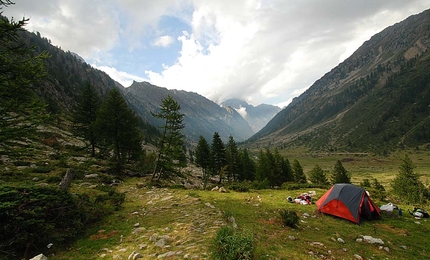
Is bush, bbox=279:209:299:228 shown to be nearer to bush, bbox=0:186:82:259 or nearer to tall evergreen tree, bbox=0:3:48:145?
bush, bbox=0:186:82:259

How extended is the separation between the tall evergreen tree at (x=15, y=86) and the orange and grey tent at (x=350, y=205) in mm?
21107

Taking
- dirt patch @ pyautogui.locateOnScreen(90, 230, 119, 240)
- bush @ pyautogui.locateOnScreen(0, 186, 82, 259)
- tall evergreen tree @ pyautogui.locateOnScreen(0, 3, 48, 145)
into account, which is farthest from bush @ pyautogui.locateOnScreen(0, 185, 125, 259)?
tall evergreen tree @ pyautogui.locateOnScreen(0, 3, 48, 145)

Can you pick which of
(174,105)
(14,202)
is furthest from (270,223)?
Answer: (174,105)

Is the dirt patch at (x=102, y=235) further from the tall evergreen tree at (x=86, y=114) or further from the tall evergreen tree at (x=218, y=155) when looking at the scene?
the tall evergreen tree at (x=218, y=155)

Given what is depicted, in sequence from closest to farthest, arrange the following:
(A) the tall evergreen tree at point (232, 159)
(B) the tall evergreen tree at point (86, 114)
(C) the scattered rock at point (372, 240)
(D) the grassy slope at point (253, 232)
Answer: (D) the grassy slope at point (253, 232) < (C) the scattered rock at point (372, 240) < (B) the tall evergreen tree at point (86, 114) < (A) the tall evergreen tree at point (232, 159)

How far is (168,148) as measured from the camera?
27.7m

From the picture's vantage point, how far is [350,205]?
52.2 feet

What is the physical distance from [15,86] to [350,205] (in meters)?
23.6

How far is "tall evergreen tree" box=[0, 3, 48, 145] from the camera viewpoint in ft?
35.2

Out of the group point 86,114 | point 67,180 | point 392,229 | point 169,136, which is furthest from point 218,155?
point 392,229

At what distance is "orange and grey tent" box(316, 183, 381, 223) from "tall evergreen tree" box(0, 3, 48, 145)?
69.2 ft

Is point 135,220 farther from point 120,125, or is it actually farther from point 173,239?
point 120,125

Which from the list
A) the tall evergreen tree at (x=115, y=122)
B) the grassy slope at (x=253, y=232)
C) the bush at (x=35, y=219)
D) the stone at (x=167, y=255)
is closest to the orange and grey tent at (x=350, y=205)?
the grassy slope at (x=253, y=232)

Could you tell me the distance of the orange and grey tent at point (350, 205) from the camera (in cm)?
1560
